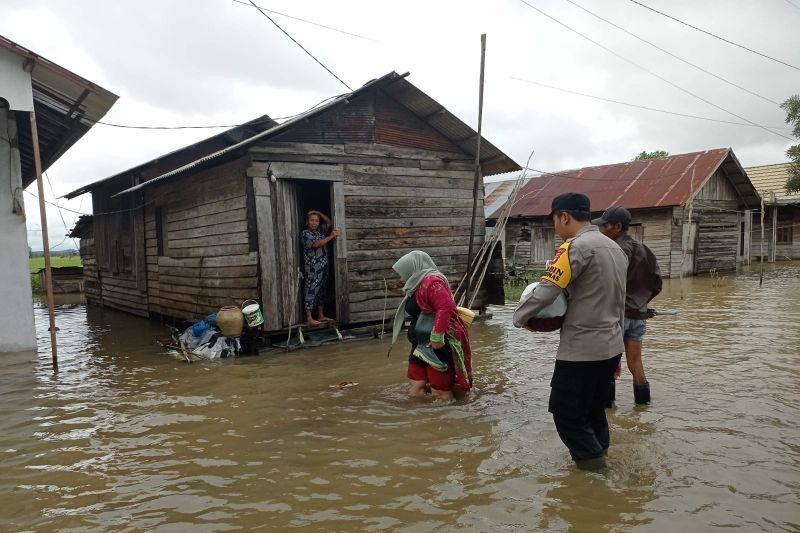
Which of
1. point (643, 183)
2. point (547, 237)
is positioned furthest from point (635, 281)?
point (547, 237)

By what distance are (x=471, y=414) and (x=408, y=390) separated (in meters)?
1.00

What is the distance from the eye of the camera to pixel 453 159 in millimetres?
10039

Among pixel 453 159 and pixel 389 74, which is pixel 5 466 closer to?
pixel 389 74

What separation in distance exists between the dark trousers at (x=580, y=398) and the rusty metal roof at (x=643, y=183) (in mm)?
17751

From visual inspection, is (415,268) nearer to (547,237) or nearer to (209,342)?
(209,342)

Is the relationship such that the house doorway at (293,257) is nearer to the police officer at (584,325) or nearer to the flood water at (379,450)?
the flood water at (379,450)

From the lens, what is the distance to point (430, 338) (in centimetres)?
502

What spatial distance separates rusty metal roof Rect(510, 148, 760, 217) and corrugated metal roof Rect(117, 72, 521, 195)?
11.6 metres

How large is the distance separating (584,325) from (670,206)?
59.2ft

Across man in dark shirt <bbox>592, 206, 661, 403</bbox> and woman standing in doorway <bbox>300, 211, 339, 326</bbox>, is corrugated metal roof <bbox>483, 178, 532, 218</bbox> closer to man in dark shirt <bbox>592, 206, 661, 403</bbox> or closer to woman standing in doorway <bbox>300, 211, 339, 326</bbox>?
woman standing in doorway <bbox>300, 211, 339, 326</bbox>

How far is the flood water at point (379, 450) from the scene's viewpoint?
3.05 meters

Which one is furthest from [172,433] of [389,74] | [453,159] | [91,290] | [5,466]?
[91,290]

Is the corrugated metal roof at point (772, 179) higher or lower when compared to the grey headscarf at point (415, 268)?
higher

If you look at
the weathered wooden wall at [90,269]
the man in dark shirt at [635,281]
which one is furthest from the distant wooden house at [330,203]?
the weathered wooden wall at [90,269]
